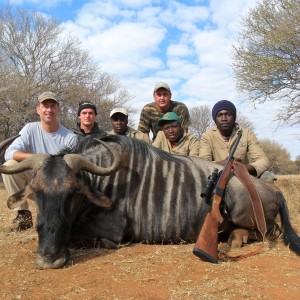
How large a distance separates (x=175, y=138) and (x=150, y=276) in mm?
3454

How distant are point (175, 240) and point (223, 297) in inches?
65.9

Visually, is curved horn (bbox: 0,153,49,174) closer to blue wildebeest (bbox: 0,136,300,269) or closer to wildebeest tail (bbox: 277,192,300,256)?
blue wildebeest (bbox: 0,136,300,269)

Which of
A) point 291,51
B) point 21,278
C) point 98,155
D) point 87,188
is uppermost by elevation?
point 291,51

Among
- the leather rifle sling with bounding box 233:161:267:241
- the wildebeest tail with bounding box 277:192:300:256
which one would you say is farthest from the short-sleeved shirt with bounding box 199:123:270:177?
the leather rifle sling with bounding box 233:161:267:241

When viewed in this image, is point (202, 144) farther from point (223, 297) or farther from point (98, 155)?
A: point (223, 297)

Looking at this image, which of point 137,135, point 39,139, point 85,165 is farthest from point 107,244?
point 137,135

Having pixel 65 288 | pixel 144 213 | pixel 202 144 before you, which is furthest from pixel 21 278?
pixel 202 144

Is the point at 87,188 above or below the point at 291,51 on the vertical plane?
below

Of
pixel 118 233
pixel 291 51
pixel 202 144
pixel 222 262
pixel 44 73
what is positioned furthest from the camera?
pixel 44 73

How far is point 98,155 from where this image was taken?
170 inches

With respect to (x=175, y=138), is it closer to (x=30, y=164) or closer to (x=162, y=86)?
(x=162, y=86)

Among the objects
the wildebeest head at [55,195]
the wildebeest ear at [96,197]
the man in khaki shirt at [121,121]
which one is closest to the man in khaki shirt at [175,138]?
the man in khaki shirt at [121,121]

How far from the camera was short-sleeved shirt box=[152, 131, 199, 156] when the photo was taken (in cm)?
626

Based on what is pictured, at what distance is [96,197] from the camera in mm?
3828
